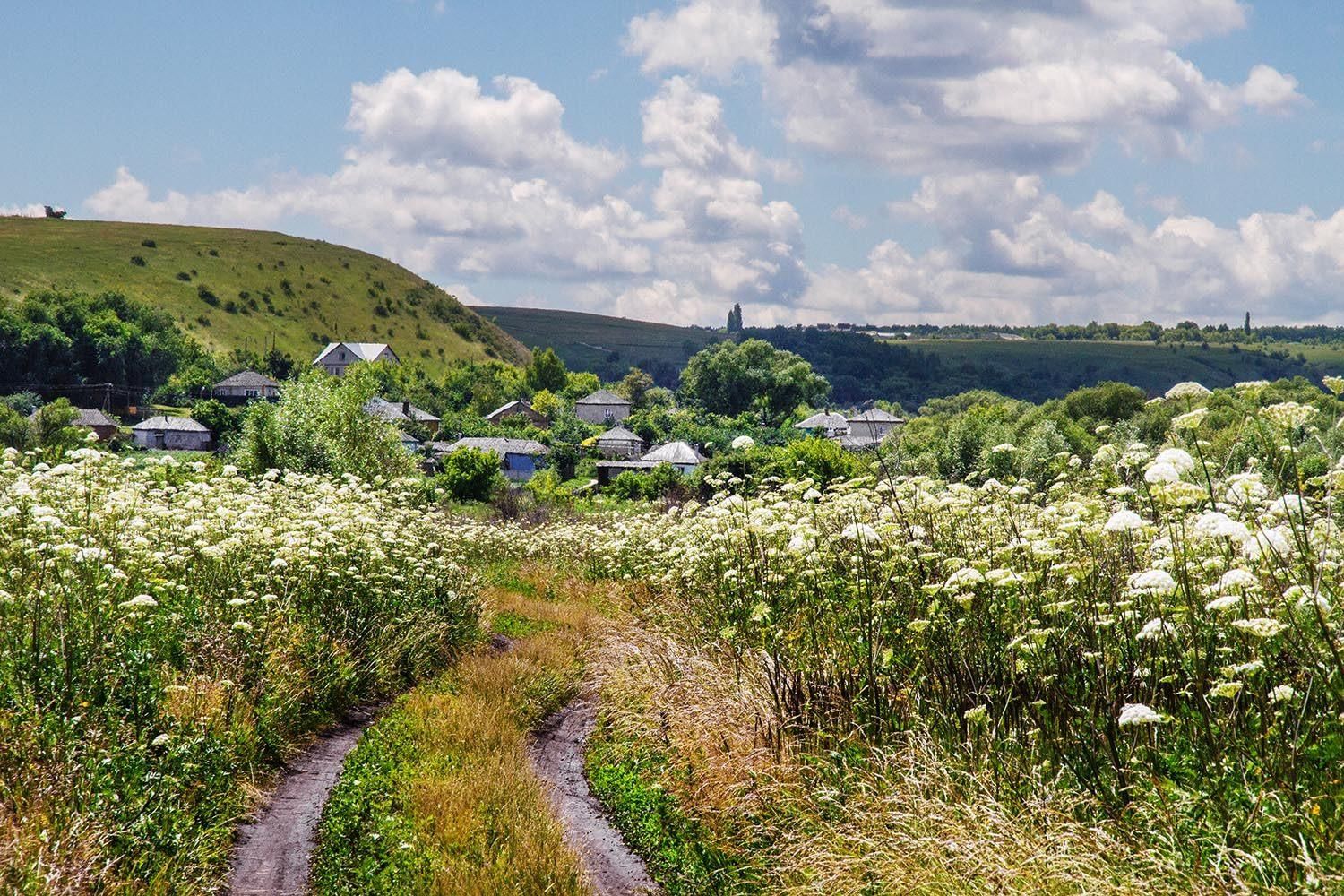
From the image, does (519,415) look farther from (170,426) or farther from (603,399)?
(170,426)

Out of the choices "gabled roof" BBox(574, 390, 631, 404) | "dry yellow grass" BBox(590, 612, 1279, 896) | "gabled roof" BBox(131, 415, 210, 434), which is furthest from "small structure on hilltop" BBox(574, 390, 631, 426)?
"dry yellow grass" BBox(590, 612, 1279, 896)

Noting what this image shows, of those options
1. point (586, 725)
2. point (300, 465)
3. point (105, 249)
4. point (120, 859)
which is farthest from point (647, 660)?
point (105, 249)

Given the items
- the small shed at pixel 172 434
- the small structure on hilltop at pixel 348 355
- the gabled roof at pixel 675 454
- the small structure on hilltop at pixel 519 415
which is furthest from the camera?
the small structure on hilltop at pixel 348 355

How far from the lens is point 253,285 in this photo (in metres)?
143

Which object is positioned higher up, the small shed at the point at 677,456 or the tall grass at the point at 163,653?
the tall grass at the point at 163,653

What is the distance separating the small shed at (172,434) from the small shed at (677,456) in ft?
120

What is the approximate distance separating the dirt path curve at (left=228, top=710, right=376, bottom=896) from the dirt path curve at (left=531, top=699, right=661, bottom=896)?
6.80 ft

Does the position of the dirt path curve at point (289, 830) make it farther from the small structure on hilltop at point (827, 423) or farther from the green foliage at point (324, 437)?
the small structure on hilltop at point (827, 423)

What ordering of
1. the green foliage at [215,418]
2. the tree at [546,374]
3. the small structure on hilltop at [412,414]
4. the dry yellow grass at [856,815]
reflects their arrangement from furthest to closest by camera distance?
1. the tree at [546,374]
2. the small structure on hilltop at [412,414]
3. the green foliage at [215,418]
4. the dry yellow grass at [856,815]

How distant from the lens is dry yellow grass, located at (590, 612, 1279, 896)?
17.5ft

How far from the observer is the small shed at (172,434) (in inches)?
3260

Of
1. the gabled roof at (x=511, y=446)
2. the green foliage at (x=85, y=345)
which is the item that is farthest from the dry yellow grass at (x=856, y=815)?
the green foliage at (x=85, y=345)

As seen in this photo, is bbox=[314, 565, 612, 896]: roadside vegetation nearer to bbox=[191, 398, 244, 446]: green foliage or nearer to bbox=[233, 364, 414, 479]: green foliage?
bbox=[233, 364, 414, 479]: green foliage

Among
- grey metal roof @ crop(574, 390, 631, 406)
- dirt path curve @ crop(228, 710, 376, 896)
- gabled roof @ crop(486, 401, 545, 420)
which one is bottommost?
gabled roof @ crop(486, 401, 545, 420)
